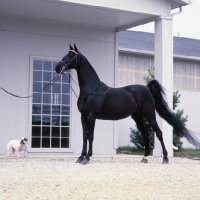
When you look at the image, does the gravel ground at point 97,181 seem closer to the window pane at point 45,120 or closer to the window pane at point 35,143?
the window pane at point 35,143

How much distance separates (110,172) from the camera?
8.90 meters

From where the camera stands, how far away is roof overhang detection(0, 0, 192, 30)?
12414 millimetres

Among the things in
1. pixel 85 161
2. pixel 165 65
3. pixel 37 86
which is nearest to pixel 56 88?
pixel 37 86

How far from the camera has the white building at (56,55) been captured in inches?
518

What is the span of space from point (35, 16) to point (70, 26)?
1.16 meters

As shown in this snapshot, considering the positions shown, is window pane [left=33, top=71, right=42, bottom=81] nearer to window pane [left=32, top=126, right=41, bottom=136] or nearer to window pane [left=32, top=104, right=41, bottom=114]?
window pane [left=32, top=104, right=41, bottom=114]

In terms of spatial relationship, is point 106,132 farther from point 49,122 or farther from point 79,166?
point 79,166

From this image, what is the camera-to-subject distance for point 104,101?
10.7 m

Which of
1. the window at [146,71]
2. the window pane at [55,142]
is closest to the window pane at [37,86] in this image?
the window pane at [55,142]

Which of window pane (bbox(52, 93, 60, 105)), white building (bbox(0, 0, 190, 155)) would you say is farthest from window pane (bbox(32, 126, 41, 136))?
window pane (bbox(52, 93, 60, 105))

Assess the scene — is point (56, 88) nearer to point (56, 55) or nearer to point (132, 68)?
point (56, 55)

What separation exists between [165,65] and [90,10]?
85.5 inches

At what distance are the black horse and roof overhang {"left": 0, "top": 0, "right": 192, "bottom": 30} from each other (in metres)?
2.03

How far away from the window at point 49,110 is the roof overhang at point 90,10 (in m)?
1.26
